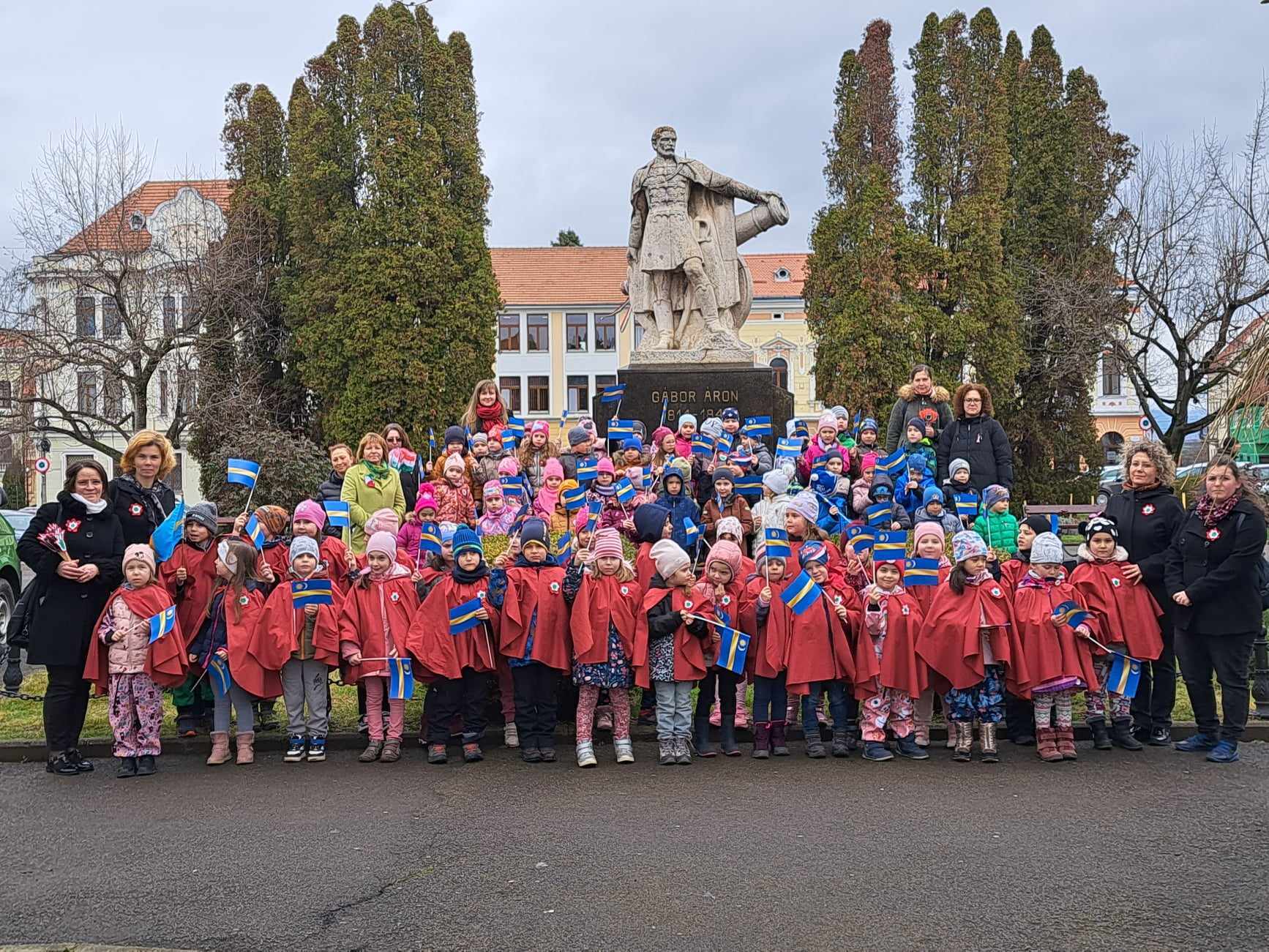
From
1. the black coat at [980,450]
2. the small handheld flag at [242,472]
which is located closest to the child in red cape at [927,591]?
the black coat at [980,450]

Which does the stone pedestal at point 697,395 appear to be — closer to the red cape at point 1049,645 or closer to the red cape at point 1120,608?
the red cape at point 1120,608

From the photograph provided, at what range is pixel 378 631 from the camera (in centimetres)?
718

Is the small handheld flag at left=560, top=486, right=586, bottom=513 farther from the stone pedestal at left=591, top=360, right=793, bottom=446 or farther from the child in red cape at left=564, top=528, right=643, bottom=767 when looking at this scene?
the stone pedestal at left=591, top=360, right=793, bottom=446

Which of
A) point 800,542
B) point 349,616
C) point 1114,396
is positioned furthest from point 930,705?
point 1114,396

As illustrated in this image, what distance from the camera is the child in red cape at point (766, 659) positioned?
279 inches

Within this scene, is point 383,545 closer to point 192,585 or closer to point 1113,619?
point 192,585

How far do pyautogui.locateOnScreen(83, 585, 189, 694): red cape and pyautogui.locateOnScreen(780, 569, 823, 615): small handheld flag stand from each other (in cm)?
388

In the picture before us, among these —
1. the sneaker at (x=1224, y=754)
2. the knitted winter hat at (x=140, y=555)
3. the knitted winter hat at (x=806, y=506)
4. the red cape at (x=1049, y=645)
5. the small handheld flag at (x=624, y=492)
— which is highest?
the small handheld flag at (x=624, y=492)

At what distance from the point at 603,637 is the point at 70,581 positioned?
339 centimetres

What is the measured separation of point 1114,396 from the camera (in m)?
54.7

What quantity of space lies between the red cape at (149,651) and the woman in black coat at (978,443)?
258 inches

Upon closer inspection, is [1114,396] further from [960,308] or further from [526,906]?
[526,906]

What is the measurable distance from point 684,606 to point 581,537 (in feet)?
3.23

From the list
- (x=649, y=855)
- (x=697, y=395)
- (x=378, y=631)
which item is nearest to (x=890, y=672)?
(x=649, y=855)
